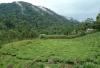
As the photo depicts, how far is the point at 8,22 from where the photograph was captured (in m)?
117

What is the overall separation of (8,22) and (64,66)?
3924 inches

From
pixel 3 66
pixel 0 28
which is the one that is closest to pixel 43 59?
pixel 3 66

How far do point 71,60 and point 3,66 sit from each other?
13.1m

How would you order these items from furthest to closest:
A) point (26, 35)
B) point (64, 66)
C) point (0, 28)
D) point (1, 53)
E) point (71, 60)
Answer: point (0, 28)
point (26, 35)
point (1, 53)
point (71, 60)
point (64, 66)

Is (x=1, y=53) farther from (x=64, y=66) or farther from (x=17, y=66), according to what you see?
(x=64, y=66)

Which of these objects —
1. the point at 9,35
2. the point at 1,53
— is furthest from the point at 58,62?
the point at 9,35

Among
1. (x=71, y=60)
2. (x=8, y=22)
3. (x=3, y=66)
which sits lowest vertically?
(x=3, y=66)

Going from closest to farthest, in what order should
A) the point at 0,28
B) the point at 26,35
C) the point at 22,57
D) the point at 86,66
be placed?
the point at 86,66 < the point at 22,57 < the point at 26,35 < the point at 0,28

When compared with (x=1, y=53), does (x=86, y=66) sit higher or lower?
higher

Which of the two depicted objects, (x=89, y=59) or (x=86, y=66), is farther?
(x=89, y=59)

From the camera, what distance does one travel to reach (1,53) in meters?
39.2

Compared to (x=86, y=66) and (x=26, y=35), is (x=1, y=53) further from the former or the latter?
(x=26, y=35)

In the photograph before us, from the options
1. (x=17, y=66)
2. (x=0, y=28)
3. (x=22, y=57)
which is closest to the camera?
(x=17, y=66)

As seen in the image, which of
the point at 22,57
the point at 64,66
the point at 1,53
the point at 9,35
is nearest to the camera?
the point at 64,66
